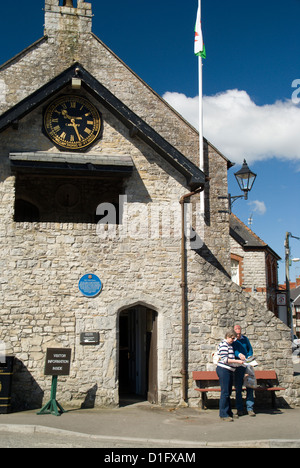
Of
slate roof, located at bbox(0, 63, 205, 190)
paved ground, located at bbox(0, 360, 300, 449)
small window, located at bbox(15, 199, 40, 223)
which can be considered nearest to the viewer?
paved ground, located at bbox(0, 360, 300, 449)

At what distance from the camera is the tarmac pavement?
739 centimetres

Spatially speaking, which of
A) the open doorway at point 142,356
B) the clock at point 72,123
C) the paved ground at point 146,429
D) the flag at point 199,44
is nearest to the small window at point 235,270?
the flag at point 199,44

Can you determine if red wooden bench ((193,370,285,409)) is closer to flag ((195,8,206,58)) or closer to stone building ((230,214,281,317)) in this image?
flag ((195,8,206,58))

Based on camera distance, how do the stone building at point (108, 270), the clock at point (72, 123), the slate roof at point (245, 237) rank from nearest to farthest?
the stone building at point (108, 270) → the clock at point (72, 123) → the slate roof at point (245, 237)

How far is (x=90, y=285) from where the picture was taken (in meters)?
11.0

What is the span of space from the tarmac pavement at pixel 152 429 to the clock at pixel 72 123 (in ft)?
20.4

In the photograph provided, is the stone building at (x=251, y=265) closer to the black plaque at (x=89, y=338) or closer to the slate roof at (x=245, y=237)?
the slate roof at (x=245, y=237)

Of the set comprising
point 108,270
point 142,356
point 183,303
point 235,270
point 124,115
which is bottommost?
point 142,356

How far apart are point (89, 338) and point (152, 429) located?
2915 millimetres

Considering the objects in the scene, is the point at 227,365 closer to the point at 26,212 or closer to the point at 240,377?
the point at 240,377

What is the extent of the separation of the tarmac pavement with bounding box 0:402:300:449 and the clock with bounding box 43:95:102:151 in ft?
20.4

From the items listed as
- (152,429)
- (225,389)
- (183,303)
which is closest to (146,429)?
(152,429)

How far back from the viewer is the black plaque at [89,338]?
10.7 m

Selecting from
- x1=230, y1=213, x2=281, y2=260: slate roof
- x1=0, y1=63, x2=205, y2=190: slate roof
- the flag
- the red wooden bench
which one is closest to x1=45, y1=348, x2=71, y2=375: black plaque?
the red wooden bench
